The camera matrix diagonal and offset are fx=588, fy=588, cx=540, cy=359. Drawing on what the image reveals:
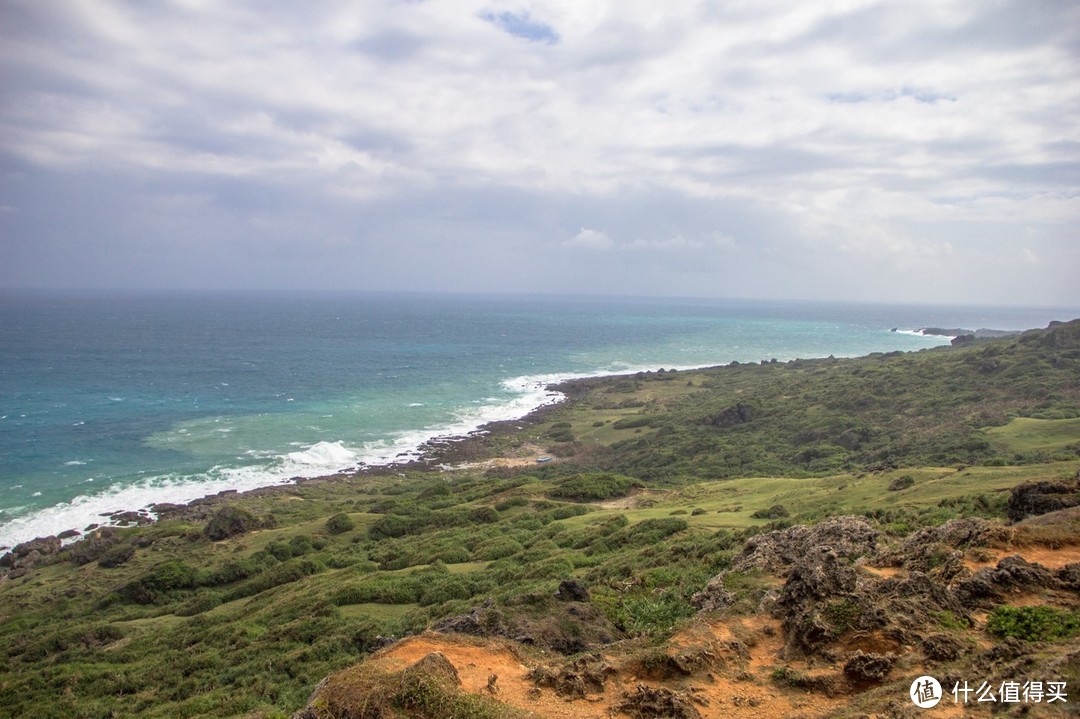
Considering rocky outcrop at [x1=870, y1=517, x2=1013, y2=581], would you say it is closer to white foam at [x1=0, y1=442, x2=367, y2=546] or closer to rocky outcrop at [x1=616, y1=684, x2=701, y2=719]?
rocky outcrop at [x1=616, y1=684, x2=701, y2=719]

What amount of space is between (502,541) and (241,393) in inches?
2422

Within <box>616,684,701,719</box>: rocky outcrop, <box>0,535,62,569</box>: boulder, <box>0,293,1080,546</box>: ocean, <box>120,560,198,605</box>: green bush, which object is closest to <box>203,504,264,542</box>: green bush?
<box>120,560,198,605</box>: green bush

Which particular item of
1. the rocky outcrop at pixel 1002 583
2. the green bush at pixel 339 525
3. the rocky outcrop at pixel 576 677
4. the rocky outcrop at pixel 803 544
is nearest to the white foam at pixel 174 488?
the green bush at pixel 339 525

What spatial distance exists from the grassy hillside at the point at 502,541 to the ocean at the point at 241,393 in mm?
7715

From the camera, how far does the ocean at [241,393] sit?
45500 millimetres

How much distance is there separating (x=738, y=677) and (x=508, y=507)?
924 inches

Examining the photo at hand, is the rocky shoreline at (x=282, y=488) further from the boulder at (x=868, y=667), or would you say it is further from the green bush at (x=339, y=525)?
the boulder at (x=868, y=667)

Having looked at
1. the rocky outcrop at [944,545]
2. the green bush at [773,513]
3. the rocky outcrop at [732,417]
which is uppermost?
the rocky outcrop at [944,545]

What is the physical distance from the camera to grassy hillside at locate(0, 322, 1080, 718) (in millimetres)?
15594

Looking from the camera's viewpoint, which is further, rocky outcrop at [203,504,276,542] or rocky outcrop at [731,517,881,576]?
rocky outcrop at [203,504,276,542]

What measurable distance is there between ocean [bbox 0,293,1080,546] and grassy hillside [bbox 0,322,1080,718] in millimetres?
7715

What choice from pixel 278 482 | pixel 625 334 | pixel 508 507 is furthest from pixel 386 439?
pixel 625 334

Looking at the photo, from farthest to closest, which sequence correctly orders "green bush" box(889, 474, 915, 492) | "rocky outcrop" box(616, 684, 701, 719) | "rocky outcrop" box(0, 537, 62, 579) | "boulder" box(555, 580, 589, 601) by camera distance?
"rocky outcrop" box(0, 537, 62, 579), "green bush" box(889, 474, 915, 492), "boulder" box(555, 580, 589, 601), "rocky outcrop" box(616, 684, 701, 719)

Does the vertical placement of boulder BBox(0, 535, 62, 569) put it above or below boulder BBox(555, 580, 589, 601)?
below
